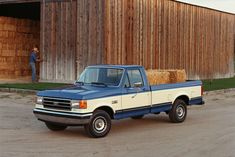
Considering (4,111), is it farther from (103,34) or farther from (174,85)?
(103,34)

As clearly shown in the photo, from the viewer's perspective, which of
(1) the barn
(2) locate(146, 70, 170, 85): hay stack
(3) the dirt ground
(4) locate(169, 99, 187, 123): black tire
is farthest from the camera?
(1) the barn

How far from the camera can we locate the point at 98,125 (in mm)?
10781

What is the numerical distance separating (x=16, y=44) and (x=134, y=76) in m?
19.3

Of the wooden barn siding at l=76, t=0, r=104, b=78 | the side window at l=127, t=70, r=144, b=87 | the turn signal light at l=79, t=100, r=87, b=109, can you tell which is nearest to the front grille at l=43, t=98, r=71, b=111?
the turn signal light at l=79, t=100, r=87, b=109

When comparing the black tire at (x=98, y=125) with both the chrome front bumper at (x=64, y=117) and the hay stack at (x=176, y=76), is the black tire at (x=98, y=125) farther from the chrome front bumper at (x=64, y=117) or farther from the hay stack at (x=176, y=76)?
the hay stack at (x=176, y=76)

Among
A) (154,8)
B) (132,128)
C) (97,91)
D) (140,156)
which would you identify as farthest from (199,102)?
(154,8)

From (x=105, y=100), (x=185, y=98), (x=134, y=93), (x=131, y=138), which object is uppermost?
(x=134, y=93)

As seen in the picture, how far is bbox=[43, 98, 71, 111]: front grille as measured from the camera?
10672 millimetres

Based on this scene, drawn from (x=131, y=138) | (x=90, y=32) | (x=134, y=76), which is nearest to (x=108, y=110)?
(x=131, y=138)

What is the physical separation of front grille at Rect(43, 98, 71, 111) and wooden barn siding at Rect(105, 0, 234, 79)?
11.4 meters

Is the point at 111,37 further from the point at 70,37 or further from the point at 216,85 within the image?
the point at 216,85

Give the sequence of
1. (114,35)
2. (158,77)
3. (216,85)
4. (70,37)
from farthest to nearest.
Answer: (216,85)
(70,37)
(114,35)
(158,77)

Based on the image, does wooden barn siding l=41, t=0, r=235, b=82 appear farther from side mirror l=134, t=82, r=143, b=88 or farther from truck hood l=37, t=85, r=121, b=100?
truck hood l=37, t=85, r=121, b=100

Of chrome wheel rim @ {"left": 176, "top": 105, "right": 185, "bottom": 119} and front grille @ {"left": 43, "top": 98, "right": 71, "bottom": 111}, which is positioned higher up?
front grille @ {"left": 43, "top": 98, "right": 71, "bottom": 111}
